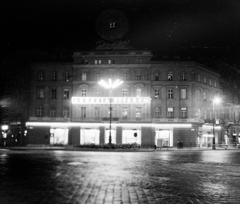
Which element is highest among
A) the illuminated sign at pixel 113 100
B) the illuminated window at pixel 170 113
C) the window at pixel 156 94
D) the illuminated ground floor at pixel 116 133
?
the window at pixel 156 94

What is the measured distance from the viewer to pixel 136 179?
45.3 feet

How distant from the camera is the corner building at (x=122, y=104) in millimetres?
63594

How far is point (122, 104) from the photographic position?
64.0 meters

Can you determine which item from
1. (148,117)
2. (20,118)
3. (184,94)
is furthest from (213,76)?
(20,118)

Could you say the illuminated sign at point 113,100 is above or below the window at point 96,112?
above

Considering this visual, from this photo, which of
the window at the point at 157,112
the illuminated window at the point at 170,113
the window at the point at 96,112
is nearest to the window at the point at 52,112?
the window at the point at 96,112

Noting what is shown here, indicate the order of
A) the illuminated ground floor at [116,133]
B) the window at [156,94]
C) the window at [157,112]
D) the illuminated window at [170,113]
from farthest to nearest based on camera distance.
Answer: the window at [156,94], the window at [157,112], the illuminated window at [170,113], the illuminated ground floor at [116,133]

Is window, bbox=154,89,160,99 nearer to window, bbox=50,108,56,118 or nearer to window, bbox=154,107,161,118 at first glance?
window, bbox=154,107,161,118

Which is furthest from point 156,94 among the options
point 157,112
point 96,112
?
point 96,112

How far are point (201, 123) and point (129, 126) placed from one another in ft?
44.5

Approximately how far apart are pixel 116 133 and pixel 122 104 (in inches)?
213

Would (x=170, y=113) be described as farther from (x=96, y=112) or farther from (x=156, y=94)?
(x=96, y=112)

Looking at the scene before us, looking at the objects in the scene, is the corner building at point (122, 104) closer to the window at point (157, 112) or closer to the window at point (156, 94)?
the window at point (157, 112)

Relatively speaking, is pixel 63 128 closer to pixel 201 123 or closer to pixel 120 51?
pixel 120 51
